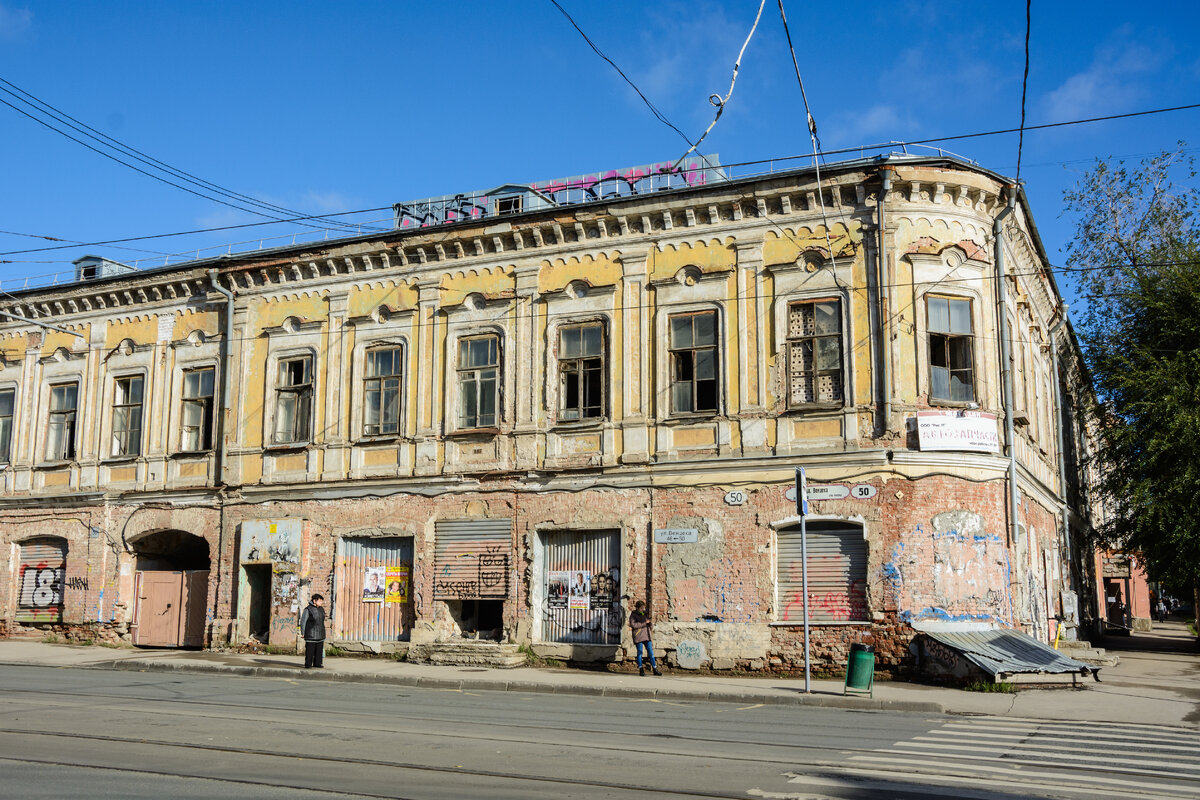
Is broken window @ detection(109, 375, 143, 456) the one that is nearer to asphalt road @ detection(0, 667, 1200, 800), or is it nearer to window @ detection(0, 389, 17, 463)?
window @ detection(0, 389, 17, 463)

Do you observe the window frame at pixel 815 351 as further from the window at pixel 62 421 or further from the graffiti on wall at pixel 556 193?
the window at pixel 62 421

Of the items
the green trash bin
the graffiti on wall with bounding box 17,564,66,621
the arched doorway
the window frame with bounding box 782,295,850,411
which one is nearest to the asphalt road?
the green trash bin

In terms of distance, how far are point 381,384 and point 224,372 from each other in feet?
14.9

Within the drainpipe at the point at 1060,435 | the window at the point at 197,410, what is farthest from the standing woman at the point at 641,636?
the drainpipe at the point at 1060,435

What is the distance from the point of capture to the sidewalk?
1486 centimetres

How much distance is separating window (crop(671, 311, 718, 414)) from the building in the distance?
57 mm

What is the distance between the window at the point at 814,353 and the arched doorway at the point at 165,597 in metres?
15.0

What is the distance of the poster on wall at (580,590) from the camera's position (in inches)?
836

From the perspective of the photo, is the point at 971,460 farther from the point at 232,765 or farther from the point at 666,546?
the point at 232,765

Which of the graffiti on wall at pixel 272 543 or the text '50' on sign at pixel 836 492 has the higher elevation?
the text '50' on sign at pixel 836 492

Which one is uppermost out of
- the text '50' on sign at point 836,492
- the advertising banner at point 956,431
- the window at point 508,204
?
the window at point 508,204

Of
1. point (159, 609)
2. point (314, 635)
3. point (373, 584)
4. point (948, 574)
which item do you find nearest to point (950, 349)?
point (948, 574)

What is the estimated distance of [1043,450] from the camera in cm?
2591

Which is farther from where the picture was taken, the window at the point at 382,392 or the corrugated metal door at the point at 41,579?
the corrugated metal door at the point at 41,579
